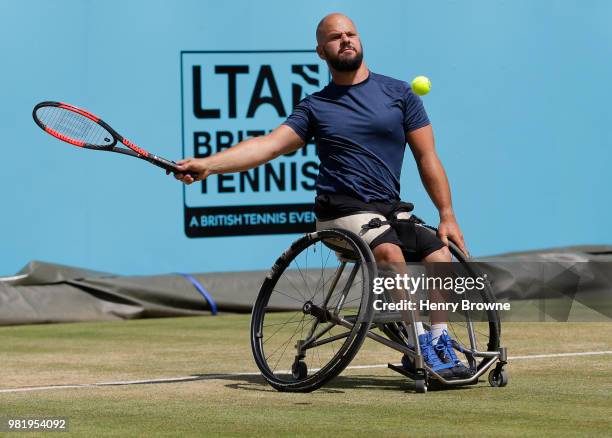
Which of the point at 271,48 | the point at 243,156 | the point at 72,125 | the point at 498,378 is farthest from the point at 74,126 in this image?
the point at 271,48

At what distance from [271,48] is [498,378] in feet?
14.9

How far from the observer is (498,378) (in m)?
5.89

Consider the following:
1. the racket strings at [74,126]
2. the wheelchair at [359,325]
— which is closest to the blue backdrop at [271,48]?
the racket strings at [74,126]

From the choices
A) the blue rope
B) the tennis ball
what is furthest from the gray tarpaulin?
the tennis ball

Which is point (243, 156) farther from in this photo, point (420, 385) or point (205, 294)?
point (205, 294)

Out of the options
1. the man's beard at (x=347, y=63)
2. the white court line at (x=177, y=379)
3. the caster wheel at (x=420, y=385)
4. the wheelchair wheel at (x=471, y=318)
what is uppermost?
→ the man's beard at (x=347, y=63)

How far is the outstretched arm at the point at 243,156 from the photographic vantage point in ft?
19.3

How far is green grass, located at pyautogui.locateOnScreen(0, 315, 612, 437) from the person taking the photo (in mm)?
4875

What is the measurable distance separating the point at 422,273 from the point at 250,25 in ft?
14.2

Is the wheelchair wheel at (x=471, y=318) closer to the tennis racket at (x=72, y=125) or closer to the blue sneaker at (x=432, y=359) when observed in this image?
the blue sneaker at (x=432, y=359)

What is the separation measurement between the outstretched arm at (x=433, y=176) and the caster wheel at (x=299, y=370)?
794 mm

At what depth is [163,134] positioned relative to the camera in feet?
31.7

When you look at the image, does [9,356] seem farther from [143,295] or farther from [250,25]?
[250,25]

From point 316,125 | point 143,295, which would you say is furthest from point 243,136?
point 316,125
